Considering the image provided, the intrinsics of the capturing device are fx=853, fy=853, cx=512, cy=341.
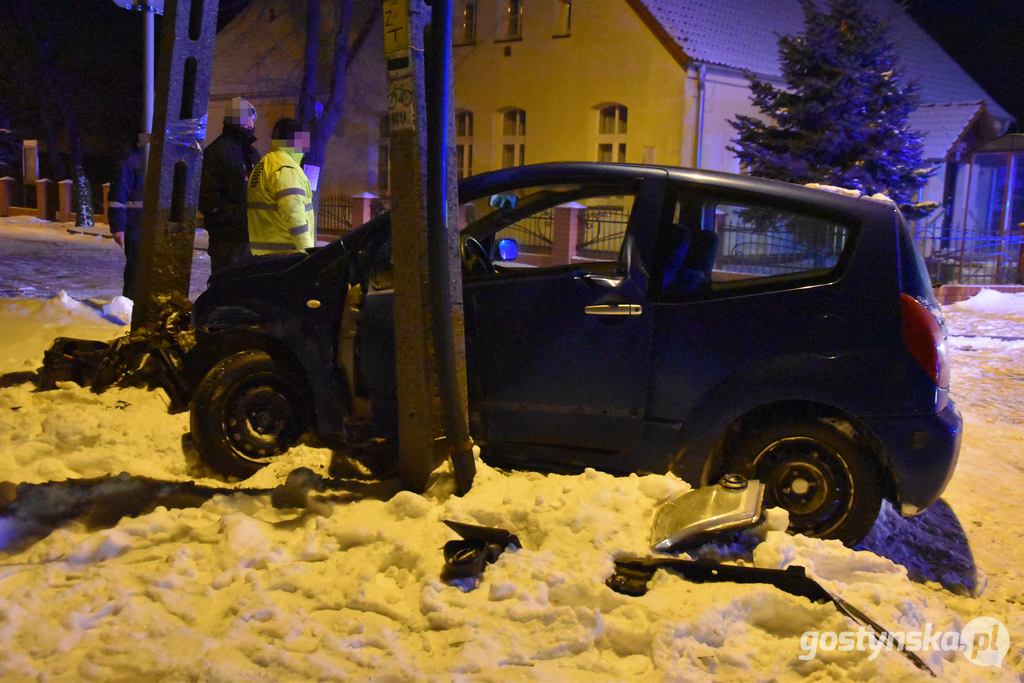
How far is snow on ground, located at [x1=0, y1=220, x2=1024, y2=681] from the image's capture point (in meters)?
2.75

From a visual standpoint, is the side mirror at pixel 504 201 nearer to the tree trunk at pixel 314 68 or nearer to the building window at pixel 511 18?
the tree trunk at pixel 314 68

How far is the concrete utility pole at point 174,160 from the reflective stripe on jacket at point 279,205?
444 mm

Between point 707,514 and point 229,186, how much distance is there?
481 cm

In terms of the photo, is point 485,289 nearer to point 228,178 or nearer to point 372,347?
point 372,347

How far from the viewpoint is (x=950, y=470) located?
12.2ft

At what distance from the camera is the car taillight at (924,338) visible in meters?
3.64

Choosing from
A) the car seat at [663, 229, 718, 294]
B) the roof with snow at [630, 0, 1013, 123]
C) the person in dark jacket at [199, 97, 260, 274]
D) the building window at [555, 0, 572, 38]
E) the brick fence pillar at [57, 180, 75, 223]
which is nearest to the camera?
the car seat at [663, 229, 718, 294]

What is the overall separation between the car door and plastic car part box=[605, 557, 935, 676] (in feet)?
2.80

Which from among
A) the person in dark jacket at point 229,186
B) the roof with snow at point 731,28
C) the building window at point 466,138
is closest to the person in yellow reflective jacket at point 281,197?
the person in dark jacket at point 229,186

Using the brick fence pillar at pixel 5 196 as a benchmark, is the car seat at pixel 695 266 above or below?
below

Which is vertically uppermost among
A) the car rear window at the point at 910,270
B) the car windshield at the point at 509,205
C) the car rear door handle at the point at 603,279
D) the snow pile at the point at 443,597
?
the car windshield at the point at 509,205

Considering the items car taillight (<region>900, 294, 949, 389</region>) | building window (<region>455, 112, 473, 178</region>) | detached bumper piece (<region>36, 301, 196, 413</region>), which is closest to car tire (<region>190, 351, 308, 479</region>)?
detached bumper piece (<region>36, 301, 196, 413</region>)

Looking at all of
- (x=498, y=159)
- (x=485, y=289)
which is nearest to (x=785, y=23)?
(x=498, y=159)

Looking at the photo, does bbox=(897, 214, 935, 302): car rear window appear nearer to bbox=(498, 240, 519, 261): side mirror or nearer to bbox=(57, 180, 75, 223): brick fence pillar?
bbox=(498, 240, 519, 261): side mirror
